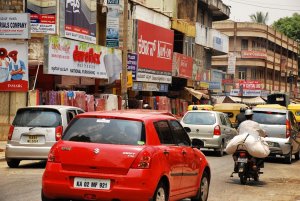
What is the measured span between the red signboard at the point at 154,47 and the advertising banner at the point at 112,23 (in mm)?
5356

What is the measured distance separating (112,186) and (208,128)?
15187 millimetres

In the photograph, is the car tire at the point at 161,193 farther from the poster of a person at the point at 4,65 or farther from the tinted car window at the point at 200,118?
the poster of a person at the point at 4,65

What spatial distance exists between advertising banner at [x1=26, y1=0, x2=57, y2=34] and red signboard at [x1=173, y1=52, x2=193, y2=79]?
1674 cm

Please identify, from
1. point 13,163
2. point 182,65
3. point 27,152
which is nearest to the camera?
point 27,152

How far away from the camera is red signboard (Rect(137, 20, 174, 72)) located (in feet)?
131

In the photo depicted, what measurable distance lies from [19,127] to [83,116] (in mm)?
7825

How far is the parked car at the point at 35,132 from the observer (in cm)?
1670

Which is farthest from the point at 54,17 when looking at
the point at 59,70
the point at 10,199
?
the point at 10,199

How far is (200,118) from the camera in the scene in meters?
24.0

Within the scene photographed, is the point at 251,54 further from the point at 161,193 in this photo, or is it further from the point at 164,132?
the point at 161,193

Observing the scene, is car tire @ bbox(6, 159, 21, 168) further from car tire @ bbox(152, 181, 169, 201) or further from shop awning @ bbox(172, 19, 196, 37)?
shop awning @ bbox(172, 19, 196, 37)

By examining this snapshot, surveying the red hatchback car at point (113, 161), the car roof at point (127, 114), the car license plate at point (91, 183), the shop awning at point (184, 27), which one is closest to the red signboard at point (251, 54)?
the shop awning at point (184, 27)

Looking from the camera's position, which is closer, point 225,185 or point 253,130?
point 225,185

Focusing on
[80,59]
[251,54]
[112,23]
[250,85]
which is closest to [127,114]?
[80,59]
